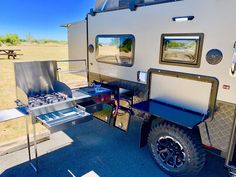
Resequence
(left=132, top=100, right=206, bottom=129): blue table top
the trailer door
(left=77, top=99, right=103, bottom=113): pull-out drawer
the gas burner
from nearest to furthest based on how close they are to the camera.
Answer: (left=132, top=100, right=206, bottom=129): blue table top, the gas burner, (left=77, top=99, right=103, bottom=113): pull-out drawer, the trailer door

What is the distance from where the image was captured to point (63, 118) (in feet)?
8.26

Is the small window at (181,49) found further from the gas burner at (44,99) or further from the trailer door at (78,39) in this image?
the trailer door at (78,39)

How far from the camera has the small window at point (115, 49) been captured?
3.26 m

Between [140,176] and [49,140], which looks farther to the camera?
[49,140]

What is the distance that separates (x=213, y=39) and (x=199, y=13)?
1.25ft

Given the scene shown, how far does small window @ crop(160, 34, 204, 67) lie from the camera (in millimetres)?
2338

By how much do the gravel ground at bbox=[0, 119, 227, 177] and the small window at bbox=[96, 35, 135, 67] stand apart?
152 cm

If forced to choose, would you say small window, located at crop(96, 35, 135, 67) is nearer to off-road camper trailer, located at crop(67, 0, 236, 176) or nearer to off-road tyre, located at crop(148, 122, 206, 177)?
off-road camper trailer, located at crop(67, 0, 236, 176)

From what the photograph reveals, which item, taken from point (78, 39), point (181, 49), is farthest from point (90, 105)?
point (78, 39)

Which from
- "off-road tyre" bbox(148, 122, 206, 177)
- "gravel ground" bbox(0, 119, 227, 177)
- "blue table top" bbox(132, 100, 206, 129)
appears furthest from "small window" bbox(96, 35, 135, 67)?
"gravel ground" bbox(0, 119, 227, 177)

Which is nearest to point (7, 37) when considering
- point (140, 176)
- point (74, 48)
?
point (74, 48)

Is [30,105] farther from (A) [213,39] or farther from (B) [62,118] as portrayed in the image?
(A) [213,39]

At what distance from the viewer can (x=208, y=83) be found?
2.28 metres

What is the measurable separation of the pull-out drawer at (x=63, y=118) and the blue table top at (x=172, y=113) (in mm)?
874
